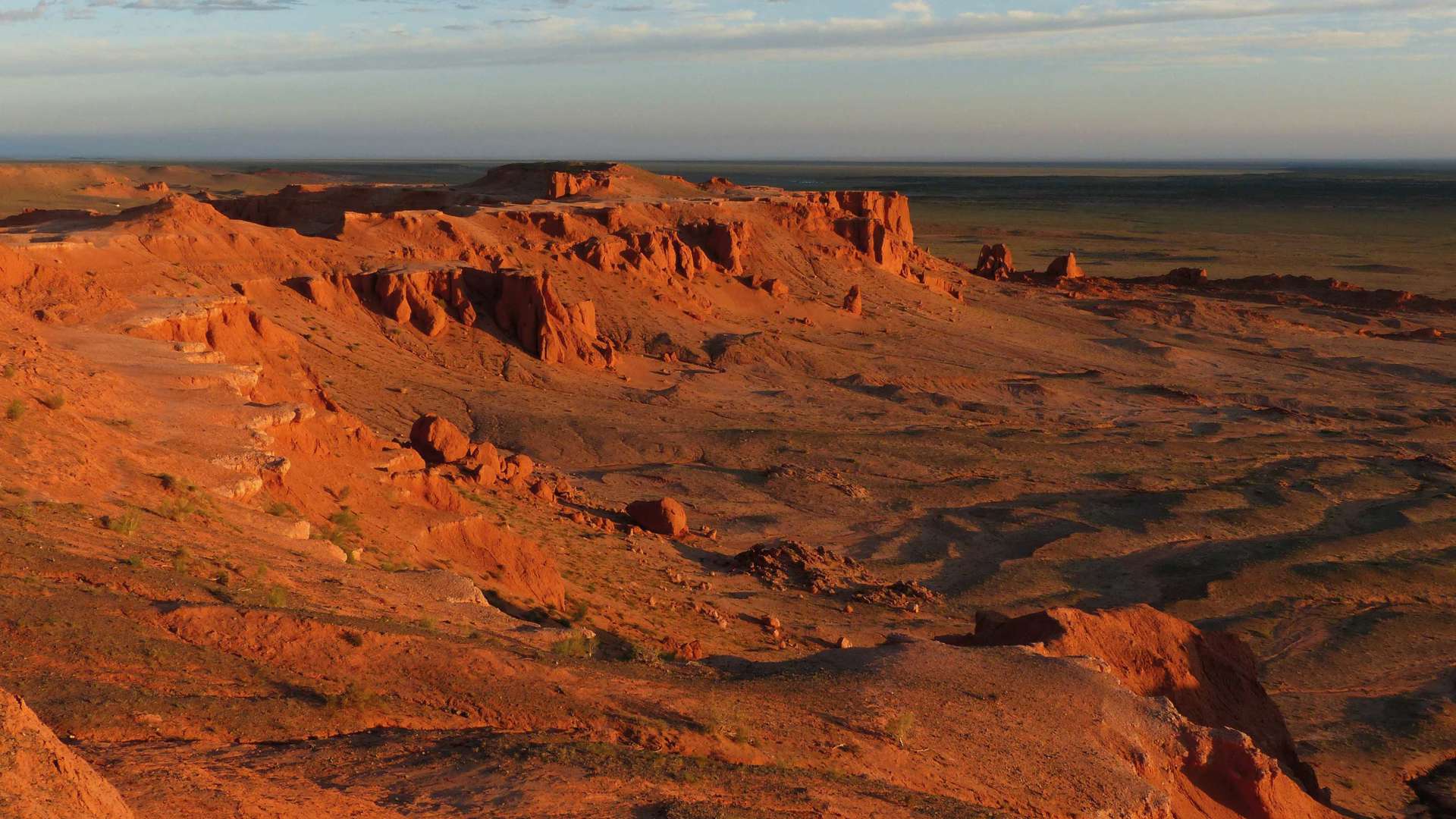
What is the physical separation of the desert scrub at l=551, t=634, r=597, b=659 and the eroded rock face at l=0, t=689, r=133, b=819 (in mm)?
5696

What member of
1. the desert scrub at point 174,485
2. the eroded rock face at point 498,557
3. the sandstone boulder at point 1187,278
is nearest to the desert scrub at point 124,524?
the desert scrub at point 174,485

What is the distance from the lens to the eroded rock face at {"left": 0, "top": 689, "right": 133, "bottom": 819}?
5.51m

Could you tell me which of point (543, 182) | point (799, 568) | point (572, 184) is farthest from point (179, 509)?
point (543, 182)

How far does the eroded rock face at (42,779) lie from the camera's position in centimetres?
551

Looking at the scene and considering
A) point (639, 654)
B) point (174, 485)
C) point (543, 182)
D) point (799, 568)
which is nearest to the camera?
point (639, 654)

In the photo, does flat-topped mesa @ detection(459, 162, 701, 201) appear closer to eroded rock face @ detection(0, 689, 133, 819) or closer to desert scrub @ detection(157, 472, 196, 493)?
desert scrub @ detection(157, 472, 196, 493)

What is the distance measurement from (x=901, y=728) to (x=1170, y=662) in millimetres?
5460

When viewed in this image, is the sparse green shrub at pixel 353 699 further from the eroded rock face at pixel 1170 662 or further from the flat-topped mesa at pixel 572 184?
the flat-topped mesa at pixel 572 184

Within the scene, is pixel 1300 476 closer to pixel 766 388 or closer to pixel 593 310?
pixel 766 388

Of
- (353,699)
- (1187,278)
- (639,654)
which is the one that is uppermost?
(353,699)

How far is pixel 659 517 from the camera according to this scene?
23266mm

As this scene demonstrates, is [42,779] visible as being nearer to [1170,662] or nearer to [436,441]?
[1170,662]

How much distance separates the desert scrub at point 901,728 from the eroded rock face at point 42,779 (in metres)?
6.15

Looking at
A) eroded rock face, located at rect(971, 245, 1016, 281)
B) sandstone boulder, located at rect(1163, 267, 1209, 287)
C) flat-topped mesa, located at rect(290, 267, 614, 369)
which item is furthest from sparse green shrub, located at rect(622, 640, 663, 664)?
sandstone boulder, located at rect(1163, 267, 1209, 287)
